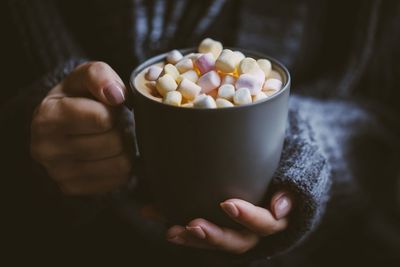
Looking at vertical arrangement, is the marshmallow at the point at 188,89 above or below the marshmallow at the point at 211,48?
below

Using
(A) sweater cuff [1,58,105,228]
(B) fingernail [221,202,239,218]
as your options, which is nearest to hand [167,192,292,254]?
(B) fingernail [221,202,239,218]

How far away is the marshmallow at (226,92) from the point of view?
448 millimetres

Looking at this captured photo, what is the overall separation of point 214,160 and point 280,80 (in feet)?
0.42

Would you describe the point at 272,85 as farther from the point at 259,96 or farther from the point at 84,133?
the point at 84,133

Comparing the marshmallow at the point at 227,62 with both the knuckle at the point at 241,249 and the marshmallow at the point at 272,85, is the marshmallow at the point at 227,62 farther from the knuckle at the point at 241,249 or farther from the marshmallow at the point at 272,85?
the knuckle at the point at 241,249

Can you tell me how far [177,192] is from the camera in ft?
1.62

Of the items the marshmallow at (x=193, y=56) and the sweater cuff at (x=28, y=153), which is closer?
the marshmallow at (x=193, y=56)

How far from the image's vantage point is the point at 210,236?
508 mm

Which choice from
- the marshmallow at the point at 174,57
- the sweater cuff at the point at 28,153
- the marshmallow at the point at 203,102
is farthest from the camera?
the sweater cuff at the point at 28,153

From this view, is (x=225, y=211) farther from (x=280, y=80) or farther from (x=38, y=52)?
(x=38, y=52)

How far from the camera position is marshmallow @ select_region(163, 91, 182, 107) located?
1.42 ft

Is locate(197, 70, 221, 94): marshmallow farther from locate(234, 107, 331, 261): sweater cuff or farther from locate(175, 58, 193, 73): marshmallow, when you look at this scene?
locate(234, 107, 331, 261): sweater cuff

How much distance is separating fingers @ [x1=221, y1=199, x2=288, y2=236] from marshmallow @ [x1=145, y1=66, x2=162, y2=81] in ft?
0.53

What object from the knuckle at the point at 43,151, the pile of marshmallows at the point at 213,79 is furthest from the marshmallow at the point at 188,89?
the knuckle at the point at 43,151
